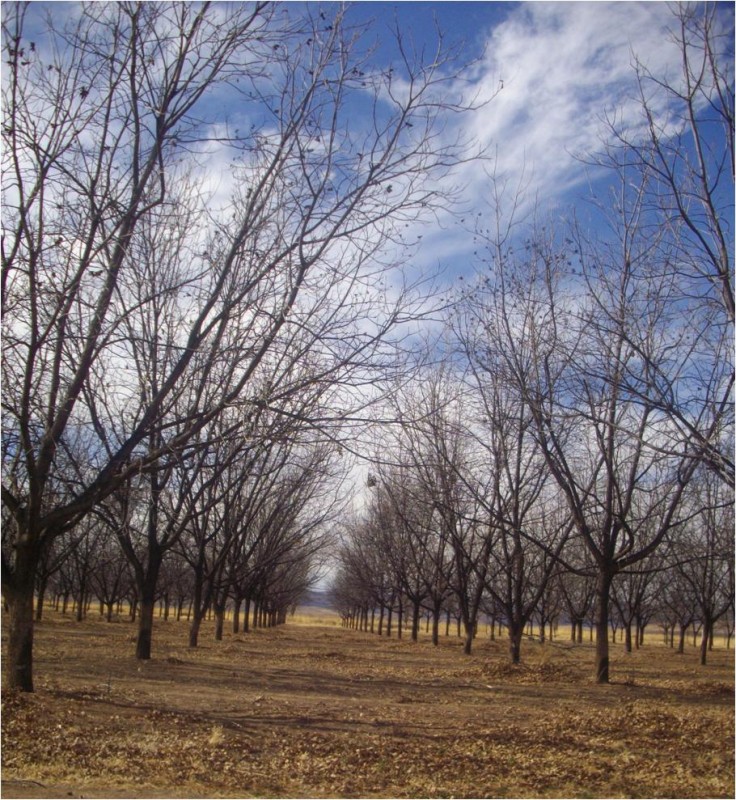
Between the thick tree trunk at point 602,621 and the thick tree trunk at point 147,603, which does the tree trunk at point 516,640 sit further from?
the thick tree trunk at point 147,603

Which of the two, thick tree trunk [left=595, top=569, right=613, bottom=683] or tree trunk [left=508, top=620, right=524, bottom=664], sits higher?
thick tree trunk [left=595, top=569, right=613, bottom=683]

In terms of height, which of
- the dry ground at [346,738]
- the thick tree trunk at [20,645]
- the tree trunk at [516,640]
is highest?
the thick tree trunk at [20,645]

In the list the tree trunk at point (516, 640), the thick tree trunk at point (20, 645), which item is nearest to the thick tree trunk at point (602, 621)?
the tree trunk at point (516, 640)

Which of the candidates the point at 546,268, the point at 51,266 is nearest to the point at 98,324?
the point at 51,266

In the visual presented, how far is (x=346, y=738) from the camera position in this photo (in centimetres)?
844

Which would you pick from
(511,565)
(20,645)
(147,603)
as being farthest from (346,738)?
(511,565)

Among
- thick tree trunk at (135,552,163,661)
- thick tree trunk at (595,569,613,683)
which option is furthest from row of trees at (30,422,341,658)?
thick tree trunk at (595,569,613,683)

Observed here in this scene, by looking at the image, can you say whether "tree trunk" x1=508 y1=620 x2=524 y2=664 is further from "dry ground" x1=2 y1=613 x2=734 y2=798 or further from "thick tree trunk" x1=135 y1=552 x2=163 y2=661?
"thick tree trunk" x1=135 y1=552 x2=163 y2=661

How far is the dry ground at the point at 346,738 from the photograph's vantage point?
21.3 ft

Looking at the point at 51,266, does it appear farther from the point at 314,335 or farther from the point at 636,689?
the point at 636,689

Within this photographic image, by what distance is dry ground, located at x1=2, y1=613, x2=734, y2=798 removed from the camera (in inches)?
255

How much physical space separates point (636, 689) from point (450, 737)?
26.1 feet

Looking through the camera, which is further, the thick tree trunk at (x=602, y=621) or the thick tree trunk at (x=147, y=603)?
the thick tree trunk at (x=147, y=603)

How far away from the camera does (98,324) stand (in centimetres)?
796
